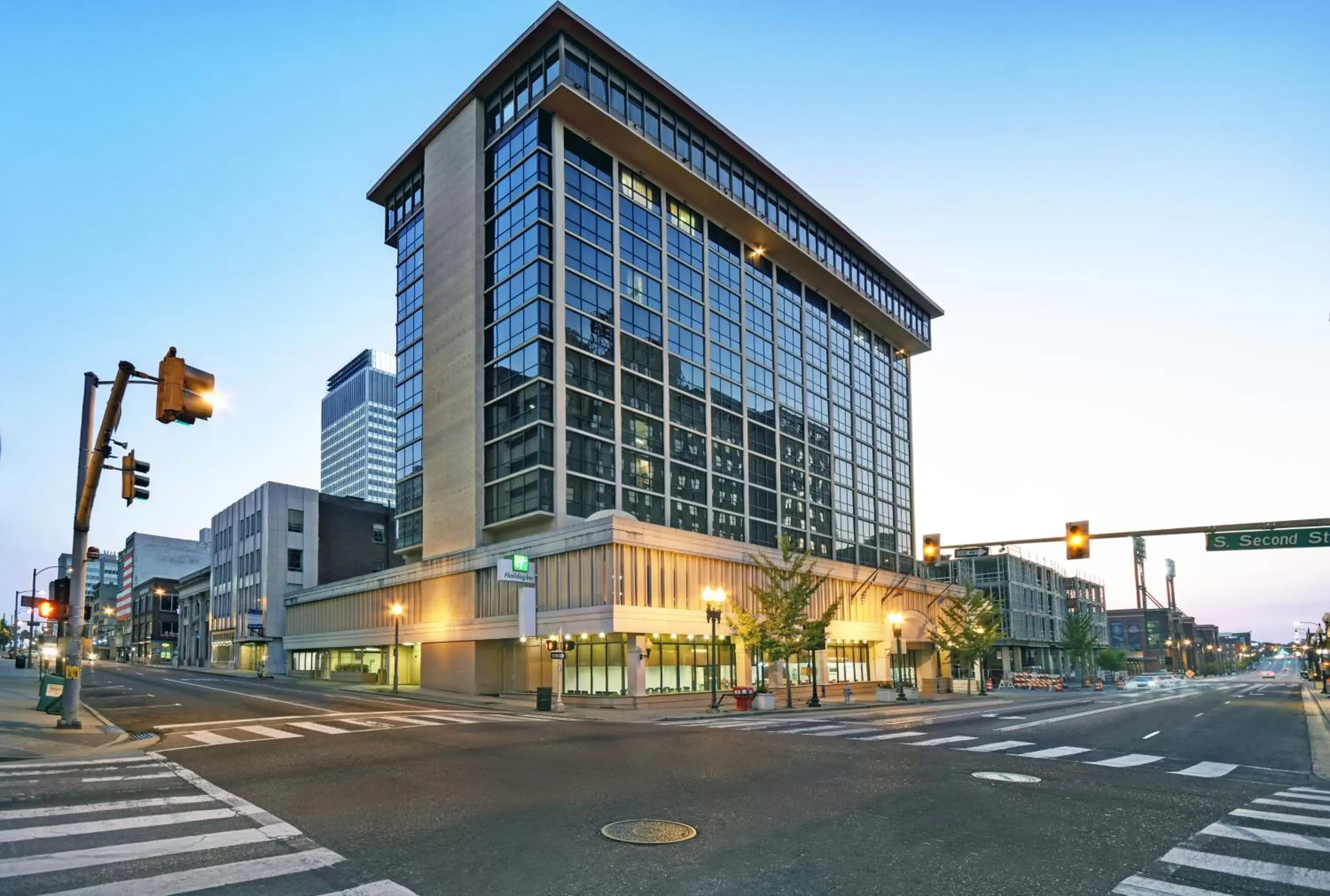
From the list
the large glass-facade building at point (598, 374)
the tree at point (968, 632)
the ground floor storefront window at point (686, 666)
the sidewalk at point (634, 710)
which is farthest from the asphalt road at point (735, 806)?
the tree at point (968, 632)

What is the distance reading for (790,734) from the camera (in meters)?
24.5

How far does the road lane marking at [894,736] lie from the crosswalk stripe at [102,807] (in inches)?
631

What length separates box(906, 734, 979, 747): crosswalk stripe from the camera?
2127 cm

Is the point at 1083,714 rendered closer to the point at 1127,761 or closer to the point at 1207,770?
the point at 1127,761

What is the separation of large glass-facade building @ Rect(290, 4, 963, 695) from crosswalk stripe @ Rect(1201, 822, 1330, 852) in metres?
35.3

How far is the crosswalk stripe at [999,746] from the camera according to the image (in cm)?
2019

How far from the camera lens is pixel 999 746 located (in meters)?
21.4

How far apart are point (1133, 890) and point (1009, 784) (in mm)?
6418

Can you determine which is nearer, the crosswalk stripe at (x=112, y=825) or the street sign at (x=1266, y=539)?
the crosswalk stripe at (x=112, y=825)

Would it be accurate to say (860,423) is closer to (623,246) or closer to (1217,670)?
(623,246)

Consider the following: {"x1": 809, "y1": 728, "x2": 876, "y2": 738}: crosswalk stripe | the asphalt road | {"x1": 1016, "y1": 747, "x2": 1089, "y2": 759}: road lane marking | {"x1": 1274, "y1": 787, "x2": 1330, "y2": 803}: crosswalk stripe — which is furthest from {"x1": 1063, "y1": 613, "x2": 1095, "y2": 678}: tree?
{"x1": 1274, "y1": 787, "x2": 1330, "y2": 803}: crosswalk stripe

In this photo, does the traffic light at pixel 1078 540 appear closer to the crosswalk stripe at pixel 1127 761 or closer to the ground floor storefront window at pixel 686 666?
the crosswalk stripe at pixel 1127 761

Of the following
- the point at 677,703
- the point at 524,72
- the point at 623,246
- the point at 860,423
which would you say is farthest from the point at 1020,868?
the point at 860,423

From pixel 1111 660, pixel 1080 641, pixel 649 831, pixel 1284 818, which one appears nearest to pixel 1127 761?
pixel 1284 818
